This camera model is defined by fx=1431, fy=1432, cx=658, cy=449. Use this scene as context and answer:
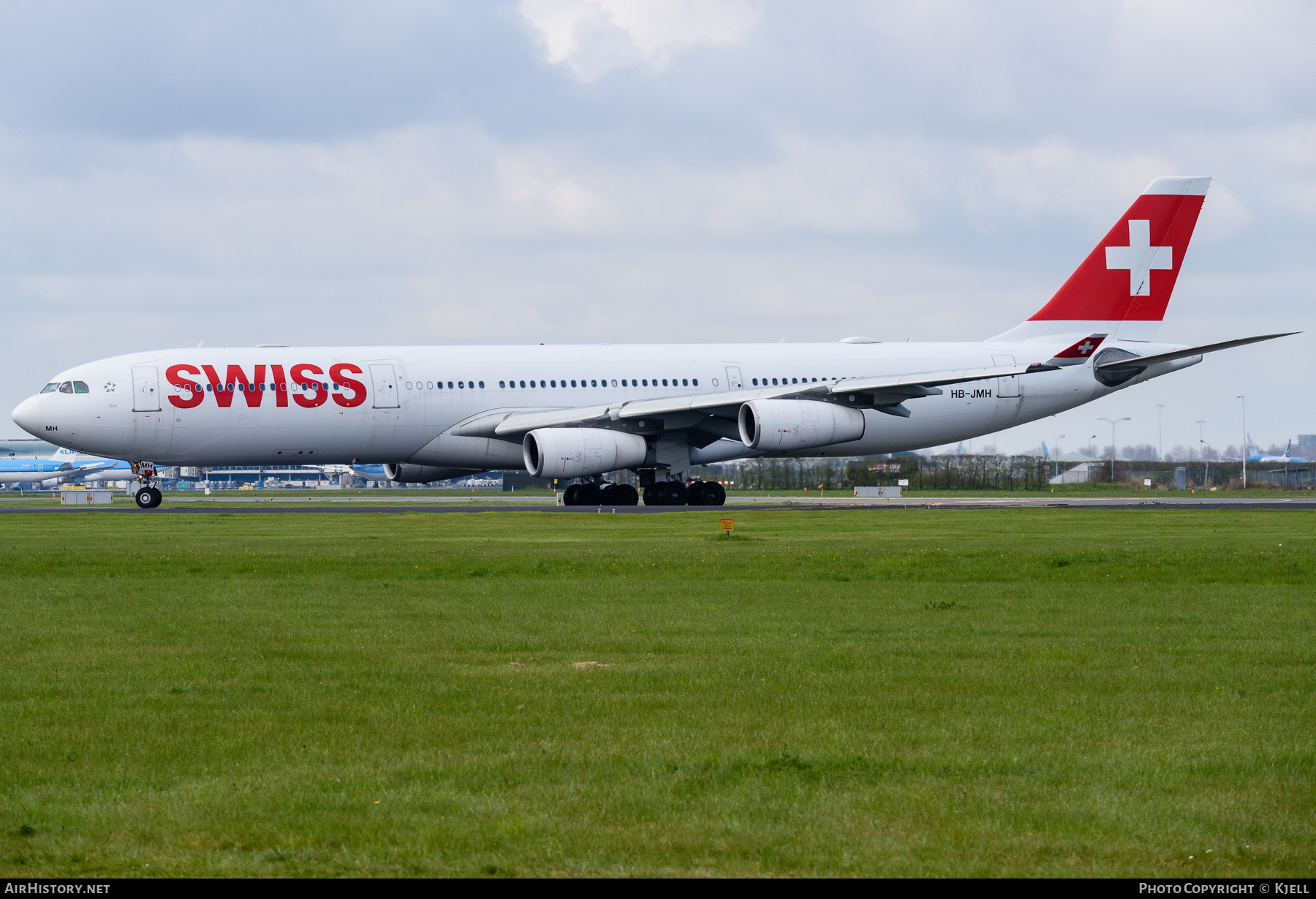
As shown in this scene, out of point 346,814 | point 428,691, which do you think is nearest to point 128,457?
point 428,691

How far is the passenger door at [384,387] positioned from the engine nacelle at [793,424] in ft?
32.0

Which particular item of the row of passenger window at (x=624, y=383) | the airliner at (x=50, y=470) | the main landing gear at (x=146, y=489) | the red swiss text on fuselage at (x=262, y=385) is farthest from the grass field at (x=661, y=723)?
the airliner at (x=50, y=470)

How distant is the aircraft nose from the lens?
1547 inches

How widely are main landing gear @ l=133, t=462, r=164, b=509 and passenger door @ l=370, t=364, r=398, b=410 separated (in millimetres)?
7836

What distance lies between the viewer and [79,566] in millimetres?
20391

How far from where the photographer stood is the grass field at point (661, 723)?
6.18 m

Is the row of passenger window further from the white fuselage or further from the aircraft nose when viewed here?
the aircraft nose

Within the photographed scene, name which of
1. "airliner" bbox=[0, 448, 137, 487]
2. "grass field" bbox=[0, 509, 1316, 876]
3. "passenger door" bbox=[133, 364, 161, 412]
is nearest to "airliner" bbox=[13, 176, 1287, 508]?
"passenger door" bbox=[133, 364, 161, 412]

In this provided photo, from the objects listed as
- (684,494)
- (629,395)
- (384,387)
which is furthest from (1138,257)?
(384,387)

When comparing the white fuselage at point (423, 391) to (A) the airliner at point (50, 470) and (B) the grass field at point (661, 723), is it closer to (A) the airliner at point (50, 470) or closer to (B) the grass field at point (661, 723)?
(B) the grass field at point (661, 723)
